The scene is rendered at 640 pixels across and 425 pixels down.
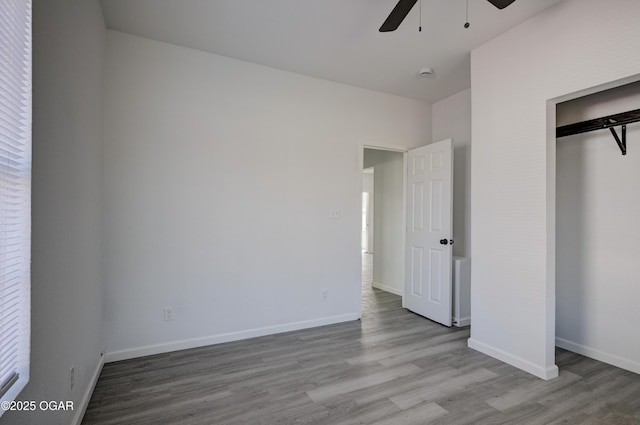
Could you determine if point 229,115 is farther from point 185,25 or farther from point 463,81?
point 463,81

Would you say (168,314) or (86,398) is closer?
(86,398)

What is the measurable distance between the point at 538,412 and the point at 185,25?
152 inches

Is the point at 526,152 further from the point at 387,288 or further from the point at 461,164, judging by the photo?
the point at 387,288

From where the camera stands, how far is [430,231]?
12.5ft

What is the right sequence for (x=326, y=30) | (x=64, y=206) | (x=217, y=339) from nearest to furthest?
1. (x=64, y=206)
2. (x=326, y=30)
3. (x=217, y=339)

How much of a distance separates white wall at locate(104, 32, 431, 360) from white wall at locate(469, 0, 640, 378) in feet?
4.54

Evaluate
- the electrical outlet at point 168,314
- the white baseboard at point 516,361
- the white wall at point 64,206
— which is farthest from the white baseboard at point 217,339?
the white baseboard at point 516,361

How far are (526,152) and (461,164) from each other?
54.8 inches

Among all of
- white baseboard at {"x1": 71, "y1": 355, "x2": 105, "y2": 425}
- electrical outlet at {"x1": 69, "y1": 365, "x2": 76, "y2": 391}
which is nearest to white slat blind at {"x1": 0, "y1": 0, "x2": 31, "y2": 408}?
electrical outlet at {"x1": 69, "y1": 365, "x2": 76, "y2": 391}

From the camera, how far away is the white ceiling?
2.39 metres

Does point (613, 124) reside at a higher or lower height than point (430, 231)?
higher

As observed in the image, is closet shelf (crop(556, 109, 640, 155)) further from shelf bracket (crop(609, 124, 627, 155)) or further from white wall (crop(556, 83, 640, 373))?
white wall (crop(556, 83, 640, 373))

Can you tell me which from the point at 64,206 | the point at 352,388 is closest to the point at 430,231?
the point at 352,388

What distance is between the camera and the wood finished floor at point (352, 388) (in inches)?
77.5
